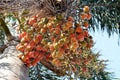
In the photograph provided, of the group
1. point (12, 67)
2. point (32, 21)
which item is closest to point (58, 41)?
point (32, 21)

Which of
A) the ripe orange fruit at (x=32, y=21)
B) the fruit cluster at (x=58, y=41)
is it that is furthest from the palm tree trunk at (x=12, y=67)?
the ripe orange fruit at (x=32, y=21)

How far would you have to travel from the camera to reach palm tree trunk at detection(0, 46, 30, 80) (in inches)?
90.4

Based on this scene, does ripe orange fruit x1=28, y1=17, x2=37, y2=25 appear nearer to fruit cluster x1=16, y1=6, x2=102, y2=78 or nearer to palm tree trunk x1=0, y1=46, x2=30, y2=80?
fruit cluster x1=16, y1=6, x2=102, y2=78

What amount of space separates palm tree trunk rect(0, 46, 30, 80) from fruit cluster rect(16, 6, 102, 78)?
0.20 ft

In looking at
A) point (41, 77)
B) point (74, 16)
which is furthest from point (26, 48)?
point (41, 77)

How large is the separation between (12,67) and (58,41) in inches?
16.5

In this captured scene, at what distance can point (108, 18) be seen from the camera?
164 inches

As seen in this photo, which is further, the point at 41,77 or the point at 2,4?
the point at 41,77

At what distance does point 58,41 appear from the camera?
90.0 inches

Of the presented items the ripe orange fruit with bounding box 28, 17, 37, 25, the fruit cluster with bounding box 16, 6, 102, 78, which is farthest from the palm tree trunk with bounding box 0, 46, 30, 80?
the ripe orange fruit with bounding box 28, 17, 37, 25

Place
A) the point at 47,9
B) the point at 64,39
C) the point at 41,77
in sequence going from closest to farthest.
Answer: the point at 64,39, the point at 47,9, the point at 41,77

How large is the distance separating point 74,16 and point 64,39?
23cm

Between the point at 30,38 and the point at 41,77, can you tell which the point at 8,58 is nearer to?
the point at 30,38

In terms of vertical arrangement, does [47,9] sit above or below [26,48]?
above
